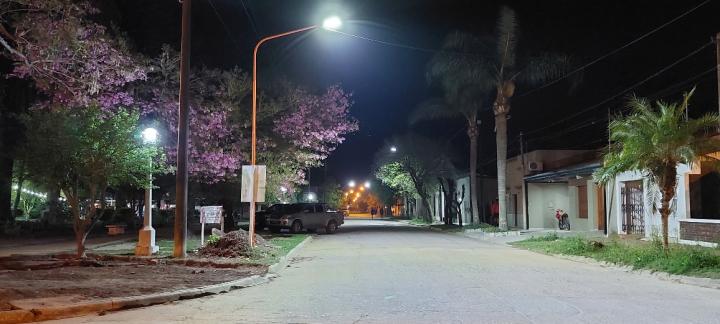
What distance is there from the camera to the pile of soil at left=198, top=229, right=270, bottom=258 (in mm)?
17953

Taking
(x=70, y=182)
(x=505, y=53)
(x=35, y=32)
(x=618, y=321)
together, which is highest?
(x=505, y=53)

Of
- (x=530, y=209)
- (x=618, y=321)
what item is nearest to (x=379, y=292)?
(x=618, y=321)

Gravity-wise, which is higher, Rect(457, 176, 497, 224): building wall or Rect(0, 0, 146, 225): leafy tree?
Rect(0, 0, 146, 225): leafy tree

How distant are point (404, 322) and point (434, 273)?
20.2 ft

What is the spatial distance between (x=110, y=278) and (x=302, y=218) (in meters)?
21.5

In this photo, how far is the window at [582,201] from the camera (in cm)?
3381

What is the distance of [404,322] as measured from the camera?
28.0 ft

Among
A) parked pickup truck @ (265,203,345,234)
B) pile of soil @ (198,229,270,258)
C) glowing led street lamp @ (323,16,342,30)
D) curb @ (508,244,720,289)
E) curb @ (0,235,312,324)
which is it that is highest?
glowing led street lamp @ (323,16,342,30)

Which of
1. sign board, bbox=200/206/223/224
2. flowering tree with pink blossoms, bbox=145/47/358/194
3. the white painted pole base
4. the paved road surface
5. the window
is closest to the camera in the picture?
the paved road surface

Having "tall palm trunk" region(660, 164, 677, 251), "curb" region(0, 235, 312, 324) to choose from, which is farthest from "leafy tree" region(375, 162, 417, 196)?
"curb" region(0, 235, 312, 324)

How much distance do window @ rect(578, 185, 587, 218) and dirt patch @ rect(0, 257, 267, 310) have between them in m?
23.0

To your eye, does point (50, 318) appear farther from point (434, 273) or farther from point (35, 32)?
point (434, 273)

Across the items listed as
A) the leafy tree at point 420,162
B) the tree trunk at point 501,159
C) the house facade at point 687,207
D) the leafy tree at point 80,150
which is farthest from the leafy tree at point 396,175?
the leafy tree at point 80,150

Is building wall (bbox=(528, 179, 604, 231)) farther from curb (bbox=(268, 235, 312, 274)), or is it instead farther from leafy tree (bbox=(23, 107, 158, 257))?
leafy tree (bbox=(23, 107, 158, 257))
